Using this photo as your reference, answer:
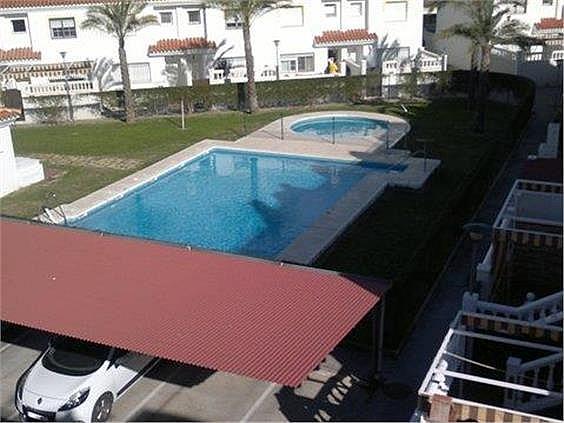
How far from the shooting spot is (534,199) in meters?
18.5

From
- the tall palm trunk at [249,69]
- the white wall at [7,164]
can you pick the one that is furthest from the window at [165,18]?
the white wall at [7,164]

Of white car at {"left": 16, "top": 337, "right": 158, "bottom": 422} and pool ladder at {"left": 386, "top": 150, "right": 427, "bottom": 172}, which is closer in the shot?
white car at {"left": 16, "top": 337, "right": 158, "bottom": 422}

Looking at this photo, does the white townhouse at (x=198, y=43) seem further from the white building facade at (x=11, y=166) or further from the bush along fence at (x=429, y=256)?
the bush along fence at (x=429, y=256)

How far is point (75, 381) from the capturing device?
14438 mm

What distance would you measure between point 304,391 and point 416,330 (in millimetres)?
4072

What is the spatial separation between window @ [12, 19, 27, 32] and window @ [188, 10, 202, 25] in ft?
37.5

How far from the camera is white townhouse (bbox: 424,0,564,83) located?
158 feet

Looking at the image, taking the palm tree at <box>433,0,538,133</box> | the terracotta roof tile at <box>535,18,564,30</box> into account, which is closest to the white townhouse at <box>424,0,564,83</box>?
the terracotta roof tile at <box>535,18,564,30</box>

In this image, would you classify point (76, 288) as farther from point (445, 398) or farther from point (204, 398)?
point (445, 398)

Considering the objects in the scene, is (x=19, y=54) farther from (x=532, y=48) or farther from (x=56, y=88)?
(x=532, y=48)

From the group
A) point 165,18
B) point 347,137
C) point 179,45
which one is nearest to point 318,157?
point 347,137

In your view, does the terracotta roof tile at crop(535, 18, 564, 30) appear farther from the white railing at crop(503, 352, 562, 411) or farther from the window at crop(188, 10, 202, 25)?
the white railing at crop(503, 352, 562, 411)

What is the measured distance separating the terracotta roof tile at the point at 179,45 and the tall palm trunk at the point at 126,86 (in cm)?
608

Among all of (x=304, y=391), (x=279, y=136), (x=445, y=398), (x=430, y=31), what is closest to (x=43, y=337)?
(x=304, y=391)
